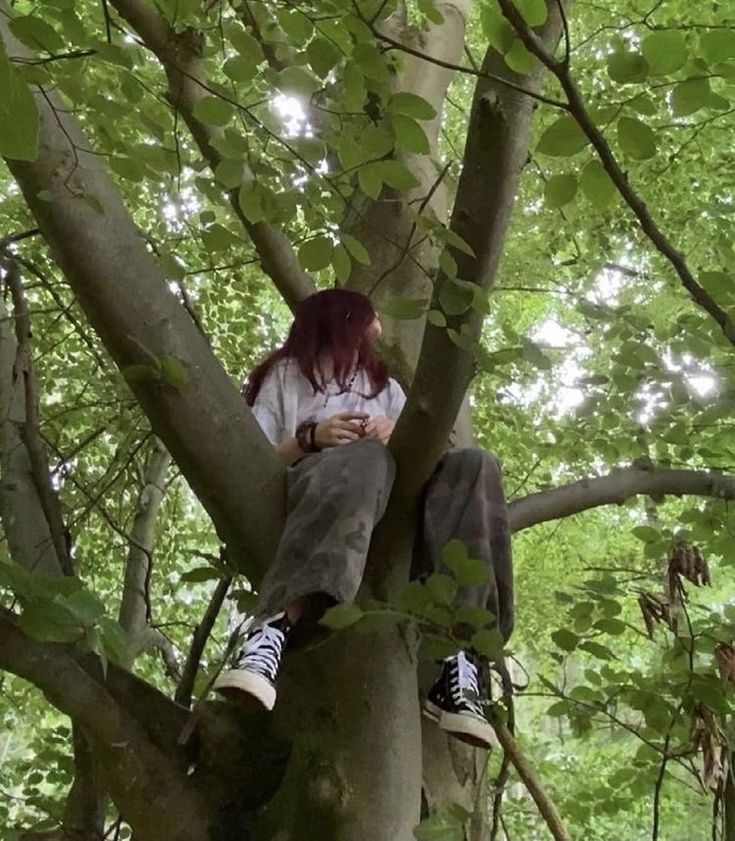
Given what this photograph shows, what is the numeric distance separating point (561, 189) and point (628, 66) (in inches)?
6.3

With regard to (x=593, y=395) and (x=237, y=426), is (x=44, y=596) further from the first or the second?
(x=593, y=395)

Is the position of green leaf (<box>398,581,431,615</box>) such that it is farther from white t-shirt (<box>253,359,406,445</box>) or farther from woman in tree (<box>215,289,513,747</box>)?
white t-shirt (<box>253,359,406,445</box>)

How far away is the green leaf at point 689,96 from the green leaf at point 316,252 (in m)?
0.52

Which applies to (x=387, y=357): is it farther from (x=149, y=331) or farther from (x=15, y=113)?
(x=15, y=113)

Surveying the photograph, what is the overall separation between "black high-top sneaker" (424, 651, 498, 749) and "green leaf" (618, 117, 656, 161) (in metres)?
0.89

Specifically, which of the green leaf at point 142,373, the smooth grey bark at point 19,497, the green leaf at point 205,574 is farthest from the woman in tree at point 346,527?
the smooth grey bark at point 19,497

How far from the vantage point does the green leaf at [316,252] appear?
4.31ft

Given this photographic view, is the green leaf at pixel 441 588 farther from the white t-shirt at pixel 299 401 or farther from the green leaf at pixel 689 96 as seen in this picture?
the white t-shirt at pixel 299 401

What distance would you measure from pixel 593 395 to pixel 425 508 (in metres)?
0.68

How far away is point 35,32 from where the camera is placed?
1.06 m

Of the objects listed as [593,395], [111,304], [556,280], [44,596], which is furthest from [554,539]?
[44,596]

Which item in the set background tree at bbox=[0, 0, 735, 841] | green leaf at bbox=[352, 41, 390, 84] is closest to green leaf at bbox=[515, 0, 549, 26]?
background tree at bbox=[0, 0, 735, 841]

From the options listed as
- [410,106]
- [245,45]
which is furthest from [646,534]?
[245,45]

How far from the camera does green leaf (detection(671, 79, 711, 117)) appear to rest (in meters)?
0.99
